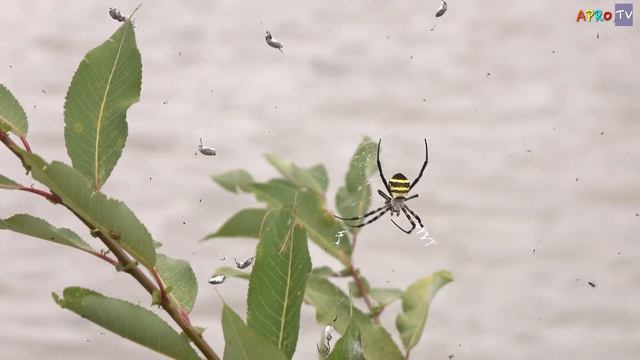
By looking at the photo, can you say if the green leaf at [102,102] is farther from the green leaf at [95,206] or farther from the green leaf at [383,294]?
the green leaf at [383,294]

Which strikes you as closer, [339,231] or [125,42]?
[125,42]

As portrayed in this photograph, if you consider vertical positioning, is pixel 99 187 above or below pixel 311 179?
above

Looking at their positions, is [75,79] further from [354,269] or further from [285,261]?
[354,269]

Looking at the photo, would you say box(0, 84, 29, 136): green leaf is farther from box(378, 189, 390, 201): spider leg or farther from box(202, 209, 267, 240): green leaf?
box(378, 189, 390, 201): spider leg

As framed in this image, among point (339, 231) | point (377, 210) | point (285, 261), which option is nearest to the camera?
point (285, 261)

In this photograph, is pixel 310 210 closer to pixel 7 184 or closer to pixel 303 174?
pixel 303 174

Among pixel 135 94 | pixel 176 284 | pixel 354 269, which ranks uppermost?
pixel 135 94

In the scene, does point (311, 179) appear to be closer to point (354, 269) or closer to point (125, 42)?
point (354, 269)

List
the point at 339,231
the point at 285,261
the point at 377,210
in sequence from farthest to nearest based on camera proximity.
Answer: the point at 377,210, the point at 339,231, the point at 285,261

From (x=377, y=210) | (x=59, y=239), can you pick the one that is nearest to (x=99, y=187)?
(x=59, y=239)
